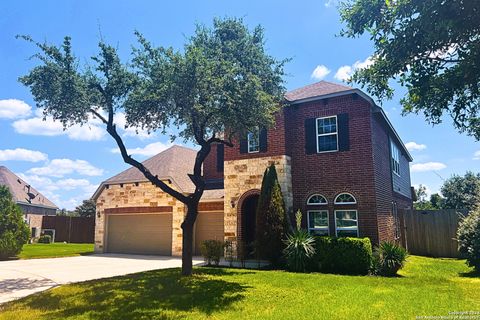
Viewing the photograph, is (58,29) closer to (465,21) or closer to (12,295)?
(12,295)

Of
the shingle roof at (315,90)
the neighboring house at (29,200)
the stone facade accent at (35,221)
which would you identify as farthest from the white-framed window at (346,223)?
the stone facade accent at (35,221)

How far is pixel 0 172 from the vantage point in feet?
117

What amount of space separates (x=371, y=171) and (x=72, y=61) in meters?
11.9

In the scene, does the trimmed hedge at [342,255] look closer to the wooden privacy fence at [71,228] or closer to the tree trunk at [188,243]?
the tree trunk at [188,243]

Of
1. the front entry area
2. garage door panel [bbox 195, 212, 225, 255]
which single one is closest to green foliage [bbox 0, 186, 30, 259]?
garage door panel [bbox 195, 212, 225, 255]

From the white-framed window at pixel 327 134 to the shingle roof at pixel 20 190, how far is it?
3083 centimetres

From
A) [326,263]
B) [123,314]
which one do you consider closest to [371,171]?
[326,263]

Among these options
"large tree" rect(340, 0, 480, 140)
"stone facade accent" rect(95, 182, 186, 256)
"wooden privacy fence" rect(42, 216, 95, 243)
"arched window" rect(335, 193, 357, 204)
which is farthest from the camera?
"wooden privacy fence" rect(42, 216, 95, 243)

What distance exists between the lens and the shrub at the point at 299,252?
12.7m

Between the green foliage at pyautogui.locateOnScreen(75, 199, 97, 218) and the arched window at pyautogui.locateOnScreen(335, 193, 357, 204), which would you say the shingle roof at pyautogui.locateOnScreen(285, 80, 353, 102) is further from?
the green foliage at pyautogui.locateOnScreen(75, 199, 97, 218)

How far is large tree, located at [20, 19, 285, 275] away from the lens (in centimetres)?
1117

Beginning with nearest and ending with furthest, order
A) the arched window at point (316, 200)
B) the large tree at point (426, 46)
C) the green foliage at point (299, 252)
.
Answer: the large tree at point (426, 46) → the green foliage at point (299, 252) → the arched window at point (316, 200)

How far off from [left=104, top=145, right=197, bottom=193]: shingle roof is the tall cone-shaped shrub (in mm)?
6788

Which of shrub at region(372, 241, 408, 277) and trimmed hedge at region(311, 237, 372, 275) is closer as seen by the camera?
shrub at region(372, 241, 408, 277)
